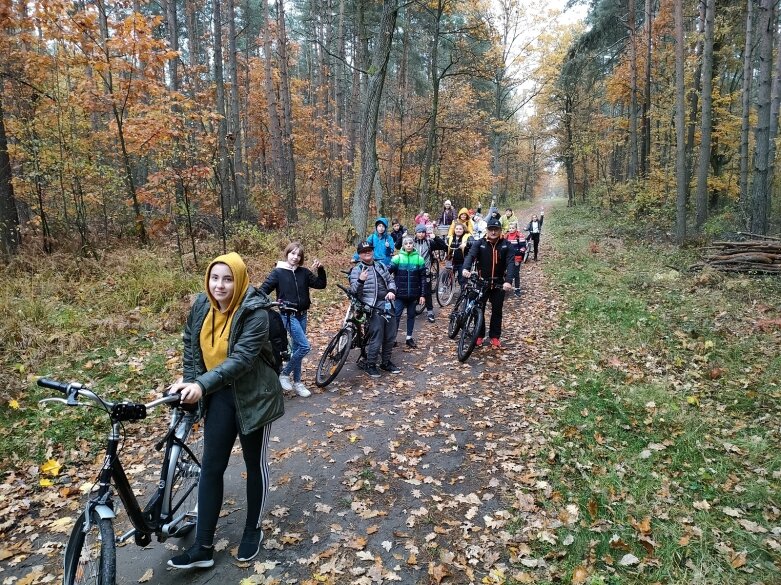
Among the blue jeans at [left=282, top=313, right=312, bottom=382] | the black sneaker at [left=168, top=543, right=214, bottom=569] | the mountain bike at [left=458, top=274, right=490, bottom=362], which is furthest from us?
the mountain bike at [left=458, top=274, right=490, bottom=362]

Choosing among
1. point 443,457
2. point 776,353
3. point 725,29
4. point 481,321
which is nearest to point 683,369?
point 776,353

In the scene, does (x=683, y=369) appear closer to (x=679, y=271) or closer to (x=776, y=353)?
(x=776, y=353)

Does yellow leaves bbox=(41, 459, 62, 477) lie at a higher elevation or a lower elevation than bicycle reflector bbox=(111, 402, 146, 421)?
lower

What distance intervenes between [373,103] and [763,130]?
10.7 m

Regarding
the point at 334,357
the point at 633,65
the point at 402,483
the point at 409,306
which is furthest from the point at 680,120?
the point at 402,483

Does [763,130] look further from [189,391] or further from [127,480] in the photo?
[127,480]

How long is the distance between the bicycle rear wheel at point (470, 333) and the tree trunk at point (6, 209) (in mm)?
9863

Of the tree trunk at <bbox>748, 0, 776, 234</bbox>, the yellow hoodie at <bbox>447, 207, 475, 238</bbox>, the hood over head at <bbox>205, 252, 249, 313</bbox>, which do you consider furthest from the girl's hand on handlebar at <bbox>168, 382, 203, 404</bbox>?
the tree trunk at <bbox>748, 0, 776, 234</bbox>

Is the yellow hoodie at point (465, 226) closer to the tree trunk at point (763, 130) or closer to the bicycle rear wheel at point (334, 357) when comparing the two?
the bicycle rear wheel at point (334, 357)

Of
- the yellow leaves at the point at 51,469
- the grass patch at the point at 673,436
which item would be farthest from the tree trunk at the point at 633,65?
the yellow leaves at the point at 51,469

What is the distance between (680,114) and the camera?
48.5 ft

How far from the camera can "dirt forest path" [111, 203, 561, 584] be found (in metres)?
3.68

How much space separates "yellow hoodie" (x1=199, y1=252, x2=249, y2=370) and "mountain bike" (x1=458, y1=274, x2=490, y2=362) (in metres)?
5.56

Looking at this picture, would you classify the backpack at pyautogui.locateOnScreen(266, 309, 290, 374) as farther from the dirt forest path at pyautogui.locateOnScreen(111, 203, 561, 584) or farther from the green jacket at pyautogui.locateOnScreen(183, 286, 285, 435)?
the dirt forest path at pyautogui.locateOnScreen(111, 203, 561, 584)
